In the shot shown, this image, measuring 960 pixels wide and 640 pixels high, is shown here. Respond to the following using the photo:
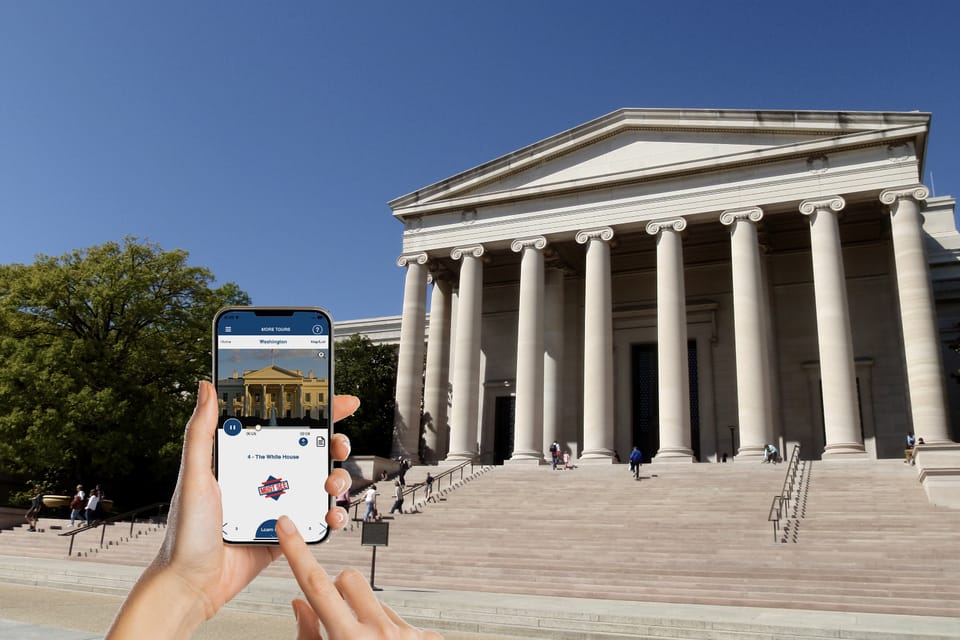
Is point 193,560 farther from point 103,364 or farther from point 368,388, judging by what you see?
point 368,388

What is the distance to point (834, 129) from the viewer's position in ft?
123

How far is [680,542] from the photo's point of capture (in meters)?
23.6

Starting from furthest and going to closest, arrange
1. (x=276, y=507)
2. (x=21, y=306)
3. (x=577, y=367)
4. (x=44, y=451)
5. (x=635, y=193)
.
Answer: (x=577, y=367) < (x=635, y=193) < (x=21, y=306) < (x=44, y=451) < (x=276, y=507)

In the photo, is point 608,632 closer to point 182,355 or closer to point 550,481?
point 550,481

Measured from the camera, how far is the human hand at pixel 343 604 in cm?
205

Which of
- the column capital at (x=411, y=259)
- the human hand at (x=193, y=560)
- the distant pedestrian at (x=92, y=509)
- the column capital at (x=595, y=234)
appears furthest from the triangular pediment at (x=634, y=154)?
the human hand at (x=193, y=560)

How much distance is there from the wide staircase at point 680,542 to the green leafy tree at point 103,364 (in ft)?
12.9

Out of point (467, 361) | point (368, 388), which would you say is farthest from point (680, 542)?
point (368, 388)

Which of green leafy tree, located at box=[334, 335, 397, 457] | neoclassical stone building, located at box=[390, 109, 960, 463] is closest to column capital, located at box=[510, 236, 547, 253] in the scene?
neoclassical stone building, located at box=[390, 109, 960, 463]

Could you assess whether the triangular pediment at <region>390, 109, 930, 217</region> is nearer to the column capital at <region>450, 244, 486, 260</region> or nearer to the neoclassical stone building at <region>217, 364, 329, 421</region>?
the column capital at <region>450, 244, 486, 260</region>

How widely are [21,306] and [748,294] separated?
34347 mm

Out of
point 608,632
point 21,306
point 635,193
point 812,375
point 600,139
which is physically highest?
point 600,139

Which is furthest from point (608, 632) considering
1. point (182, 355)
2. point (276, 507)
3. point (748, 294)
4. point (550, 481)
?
point (182, 355)

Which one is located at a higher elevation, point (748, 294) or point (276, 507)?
point (748, 294)
